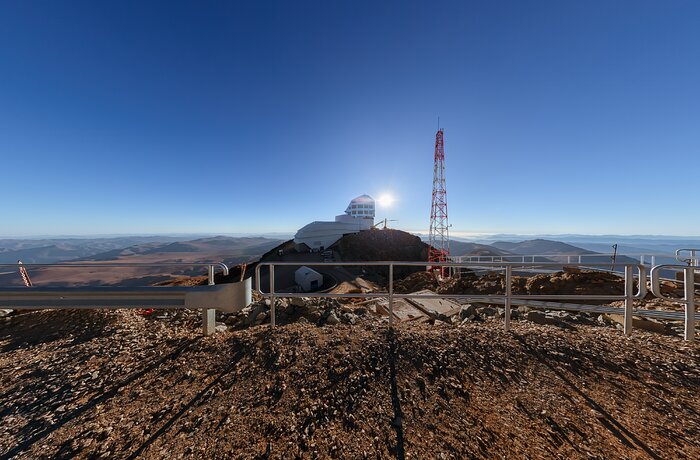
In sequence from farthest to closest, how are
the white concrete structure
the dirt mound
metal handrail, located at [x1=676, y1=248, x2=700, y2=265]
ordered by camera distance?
the white concrete structure, the dirt mound, metal handrail, located at [x1=676, y1=248, x2=700, y2=265]

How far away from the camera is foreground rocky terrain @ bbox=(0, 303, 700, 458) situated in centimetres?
220

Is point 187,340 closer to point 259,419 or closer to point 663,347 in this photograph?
point 259,419

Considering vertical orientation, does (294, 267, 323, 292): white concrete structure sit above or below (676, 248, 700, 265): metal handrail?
below

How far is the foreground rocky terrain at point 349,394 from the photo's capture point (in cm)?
220

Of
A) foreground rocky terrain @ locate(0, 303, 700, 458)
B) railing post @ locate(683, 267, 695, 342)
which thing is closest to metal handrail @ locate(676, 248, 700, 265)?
railing post @ locate(683, 267, 695, 342)

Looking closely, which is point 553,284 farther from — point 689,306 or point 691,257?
point 689,306

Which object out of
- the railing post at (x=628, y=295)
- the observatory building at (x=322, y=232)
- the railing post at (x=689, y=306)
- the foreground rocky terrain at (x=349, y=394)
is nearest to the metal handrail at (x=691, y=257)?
the railing post at (x=689, y=306)

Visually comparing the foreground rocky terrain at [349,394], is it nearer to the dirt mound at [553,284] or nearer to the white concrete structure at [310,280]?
the dirt mound at [553,284]

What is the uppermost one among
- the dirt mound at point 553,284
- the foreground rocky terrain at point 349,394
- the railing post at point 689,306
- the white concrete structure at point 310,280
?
the railing post at point 689,306

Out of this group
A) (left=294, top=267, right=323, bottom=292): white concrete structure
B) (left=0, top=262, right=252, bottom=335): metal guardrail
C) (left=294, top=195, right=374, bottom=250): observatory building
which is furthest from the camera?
(left=294, top=195, right=374, bottom=250): observatory building

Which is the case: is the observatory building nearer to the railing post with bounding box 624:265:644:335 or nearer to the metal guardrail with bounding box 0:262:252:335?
the metal guardrail with bounding box 0:262:252:335

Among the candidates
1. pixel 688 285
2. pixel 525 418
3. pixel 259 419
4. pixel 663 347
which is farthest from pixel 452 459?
pixel 688 285

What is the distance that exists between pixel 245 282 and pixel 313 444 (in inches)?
84.6

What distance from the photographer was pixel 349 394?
277cm
